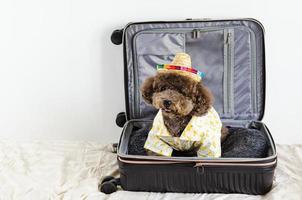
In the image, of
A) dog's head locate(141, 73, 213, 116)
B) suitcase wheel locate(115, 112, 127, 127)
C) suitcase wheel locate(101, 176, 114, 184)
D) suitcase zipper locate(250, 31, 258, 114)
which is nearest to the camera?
dog's head locate(141, 73, 213, 116)

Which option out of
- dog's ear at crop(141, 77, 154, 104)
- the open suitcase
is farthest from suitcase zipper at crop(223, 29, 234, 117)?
dog's ear at crop(141, 77, 154, 104)

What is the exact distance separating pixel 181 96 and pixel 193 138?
0.13 metres

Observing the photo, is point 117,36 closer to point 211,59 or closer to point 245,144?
point 211,59

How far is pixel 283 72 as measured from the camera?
1392 mm

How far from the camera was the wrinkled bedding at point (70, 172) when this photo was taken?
3.81ft

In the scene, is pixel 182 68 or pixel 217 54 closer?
→ pixel 182 68

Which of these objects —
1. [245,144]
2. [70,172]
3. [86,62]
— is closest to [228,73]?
[245,144]

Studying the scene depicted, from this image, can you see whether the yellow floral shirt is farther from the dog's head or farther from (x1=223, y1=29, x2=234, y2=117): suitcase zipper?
(x1=223, y1=29, x2=234, y2=117): suitcase zipper

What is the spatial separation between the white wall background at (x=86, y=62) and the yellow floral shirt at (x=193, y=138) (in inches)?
13.2

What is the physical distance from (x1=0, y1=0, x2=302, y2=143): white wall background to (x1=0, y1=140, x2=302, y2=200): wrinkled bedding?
88mm

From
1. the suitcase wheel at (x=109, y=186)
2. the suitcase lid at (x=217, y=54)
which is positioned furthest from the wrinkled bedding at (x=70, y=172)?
the suitcase lid at (x=217, y=54)

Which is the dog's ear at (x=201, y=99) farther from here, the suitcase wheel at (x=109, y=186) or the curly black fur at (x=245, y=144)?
the suitcase wheel at (x=109, y=186)

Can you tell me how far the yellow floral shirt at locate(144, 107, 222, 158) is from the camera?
3.75 feet

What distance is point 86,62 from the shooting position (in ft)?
4.72
